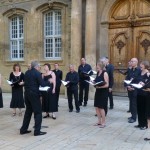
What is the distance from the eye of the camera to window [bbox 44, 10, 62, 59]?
15797 millimetres

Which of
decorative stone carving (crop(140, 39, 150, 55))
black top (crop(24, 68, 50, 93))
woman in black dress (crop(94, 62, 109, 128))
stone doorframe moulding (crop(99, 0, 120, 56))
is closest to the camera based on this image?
black top (crop(24, 68, 50, 93))

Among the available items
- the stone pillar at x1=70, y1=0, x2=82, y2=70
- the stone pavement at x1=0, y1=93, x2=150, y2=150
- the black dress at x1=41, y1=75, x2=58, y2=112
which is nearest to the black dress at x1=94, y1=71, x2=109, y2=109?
the stone pavement at x1=0, y1=93, x2=150, y2=150

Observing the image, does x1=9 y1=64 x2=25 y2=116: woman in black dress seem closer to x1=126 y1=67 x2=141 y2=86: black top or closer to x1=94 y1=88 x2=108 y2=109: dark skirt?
x1=94 y1=88 x2=108 y2=109: dark skirt

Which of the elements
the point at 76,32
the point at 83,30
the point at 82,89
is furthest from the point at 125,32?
the point at 82,89

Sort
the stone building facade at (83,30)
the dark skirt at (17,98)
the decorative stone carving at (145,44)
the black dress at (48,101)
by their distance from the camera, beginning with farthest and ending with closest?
the stone building facade at (83,30)
the decorative stone carving at (145,44)
the dark skirt at (17,98)
the black dress at (48,101)

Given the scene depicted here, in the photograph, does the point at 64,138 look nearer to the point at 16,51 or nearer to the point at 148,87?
the point at 148,87

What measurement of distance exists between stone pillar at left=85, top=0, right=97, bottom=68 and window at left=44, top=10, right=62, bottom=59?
2580mm

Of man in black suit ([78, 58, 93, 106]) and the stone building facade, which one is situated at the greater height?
the stone building facade

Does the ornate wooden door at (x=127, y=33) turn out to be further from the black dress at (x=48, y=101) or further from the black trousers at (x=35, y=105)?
the black trousers at (x=35, y=105)

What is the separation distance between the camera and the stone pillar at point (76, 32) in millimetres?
13844

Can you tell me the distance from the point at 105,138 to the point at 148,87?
1.52 m

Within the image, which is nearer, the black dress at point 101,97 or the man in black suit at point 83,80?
the black dress at point 101,97

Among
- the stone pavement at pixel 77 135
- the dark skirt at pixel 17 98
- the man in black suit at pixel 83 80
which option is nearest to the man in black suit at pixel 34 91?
the stone pavement at pixel 77 135

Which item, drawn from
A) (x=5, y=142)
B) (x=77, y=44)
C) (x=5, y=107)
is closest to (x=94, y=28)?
(x=77, y=44)
